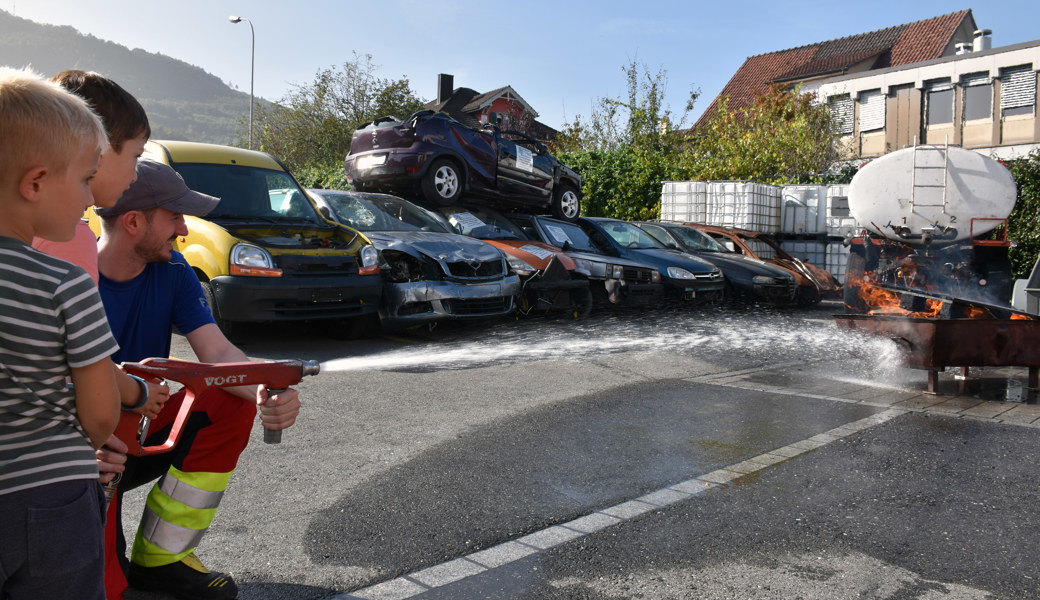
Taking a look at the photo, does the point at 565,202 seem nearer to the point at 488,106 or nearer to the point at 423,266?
the point at 423,266

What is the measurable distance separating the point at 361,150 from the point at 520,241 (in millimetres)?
2655

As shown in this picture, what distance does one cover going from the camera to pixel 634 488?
409cm

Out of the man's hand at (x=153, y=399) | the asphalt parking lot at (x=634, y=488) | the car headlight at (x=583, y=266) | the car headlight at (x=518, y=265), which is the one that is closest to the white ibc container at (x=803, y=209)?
the car headlight at (x=583, y=266)

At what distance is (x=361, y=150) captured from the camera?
11547 mm

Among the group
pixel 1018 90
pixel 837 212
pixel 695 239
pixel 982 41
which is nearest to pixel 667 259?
pixel 695 239

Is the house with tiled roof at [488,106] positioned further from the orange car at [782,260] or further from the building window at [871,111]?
the orange car at [782,260]

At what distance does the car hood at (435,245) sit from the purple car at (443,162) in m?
1.54

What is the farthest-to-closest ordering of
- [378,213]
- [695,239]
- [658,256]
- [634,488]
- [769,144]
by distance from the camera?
[769,144]
[695,239]
[658,256]
[378,213]
[634,488]

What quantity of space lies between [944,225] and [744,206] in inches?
312

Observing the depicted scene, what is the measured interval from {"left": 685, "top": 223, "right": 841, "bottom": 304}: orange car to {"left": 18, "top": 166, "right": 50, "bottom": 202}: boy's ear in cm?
1265

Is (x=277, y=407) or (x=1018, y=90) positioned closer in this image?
(x=277, y=407)

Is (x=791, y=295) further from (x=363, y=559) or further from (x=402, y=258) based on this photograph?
(x=363, y=559)

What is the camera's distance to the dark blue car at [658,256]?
1172cm

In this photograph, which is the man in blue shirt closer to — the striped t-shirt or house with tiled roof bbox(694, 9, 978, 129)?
the striped t-shirt
